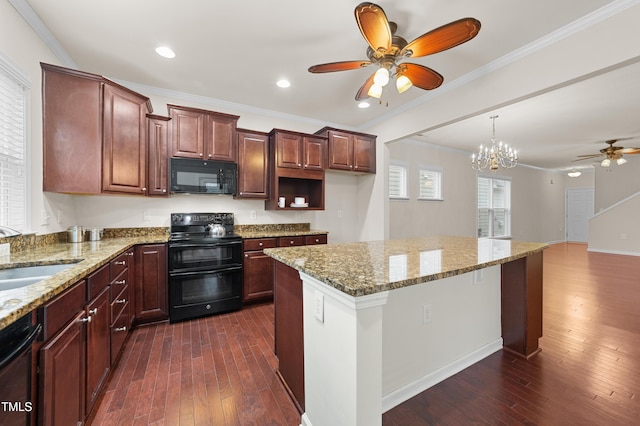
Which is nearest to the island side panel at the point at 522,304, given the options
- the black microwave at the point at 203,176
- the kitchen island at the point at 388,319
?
the kitchen island at the point at 388,319

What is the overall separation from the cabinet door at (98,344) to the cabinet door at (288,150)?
8.06ft

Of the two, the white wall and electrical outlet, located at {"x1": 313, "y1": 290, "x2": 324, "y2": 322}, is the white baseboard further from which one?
the white wall

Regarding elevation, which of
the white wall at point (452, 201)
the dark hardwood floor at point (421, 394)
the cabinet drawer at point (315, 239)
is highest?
the white wall at point (452, 201)

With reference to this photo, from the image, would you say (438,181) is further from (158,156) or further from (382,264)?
(158,156)

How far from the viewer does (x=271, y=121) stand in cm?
400

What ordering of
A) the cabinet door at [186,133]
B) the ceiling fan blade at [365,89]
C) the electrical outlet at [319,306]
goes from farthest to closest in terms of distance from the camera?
the cabinet door at [186,133], the ceiling fan blade at [365,89], the electrical outlet at [319,306]

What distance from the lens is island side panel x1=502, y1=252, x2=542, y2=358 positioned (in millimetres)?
2166

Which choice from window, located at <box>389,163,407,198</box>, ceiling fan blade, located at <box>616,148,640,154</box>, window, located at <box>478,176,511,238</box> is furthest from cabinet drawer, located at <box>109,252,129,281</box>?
ceiling fan blade, located at <box>616,148,640,154</box>

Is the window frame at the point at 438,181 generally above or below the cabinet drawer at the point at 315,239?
above

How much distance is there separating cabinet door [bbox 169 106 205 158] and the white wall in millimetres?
2859

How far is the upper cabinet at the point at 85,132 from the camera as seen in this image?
2178 mm

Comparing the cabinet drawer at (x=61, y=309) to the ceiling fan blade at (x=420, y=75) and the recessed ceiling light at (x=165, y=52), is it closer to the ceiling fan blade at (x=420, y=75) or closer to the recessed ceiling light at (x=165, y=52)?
the recessed ceiling light at (x=165, y=52)

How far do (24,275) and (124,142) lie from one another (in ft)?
5.05

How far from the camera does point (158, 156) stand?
296 cm
